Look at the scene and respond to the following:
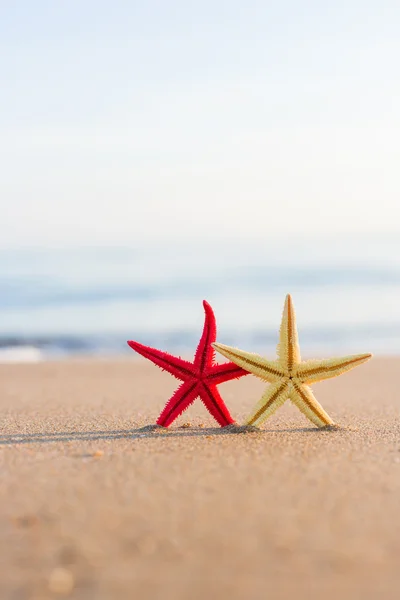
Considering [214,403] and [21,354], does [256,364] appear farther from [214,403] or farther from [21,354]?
[21,354]

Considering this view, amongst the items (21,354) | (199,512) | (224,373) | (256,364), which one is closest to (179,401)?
(224,373)

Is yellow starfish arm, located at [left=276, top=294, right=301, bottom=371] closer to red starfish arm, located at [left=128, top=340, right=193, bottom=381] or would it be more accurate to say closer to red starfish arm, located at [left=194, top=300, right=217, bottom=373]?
red starfish arm, located at [left=194, top=300, right=217, bottom=373]

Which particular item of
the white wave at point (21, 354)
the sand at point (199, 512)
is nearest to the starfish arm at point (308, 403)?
the sand at point (199, 512)

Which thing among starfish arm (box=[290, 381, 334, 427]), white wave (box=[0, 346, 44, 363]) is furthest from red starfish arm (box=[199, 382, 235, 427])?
white wave (box=[0, 346, 44, 363])

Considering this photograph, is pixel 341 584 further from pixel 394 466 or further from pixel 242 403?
pixel 242 403

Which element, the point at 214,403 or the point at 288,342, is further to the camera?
the point at 214,403

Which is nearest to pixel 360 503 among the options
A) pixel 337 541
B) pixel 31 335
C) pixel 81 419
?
pixel 337 541
